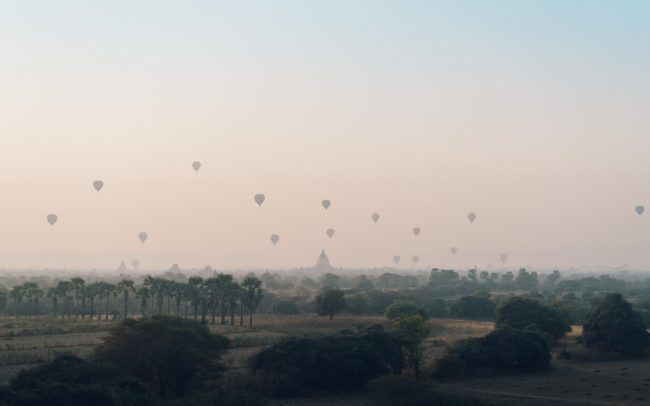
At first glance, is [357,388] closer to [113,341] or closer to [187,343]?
[187,343]

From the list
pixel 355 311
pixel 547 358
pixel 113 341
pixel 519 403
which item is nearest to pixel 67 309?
pixel 355 311

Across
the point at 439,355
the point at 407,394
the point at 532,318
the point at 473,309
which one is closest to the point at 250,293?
the point at 532,318

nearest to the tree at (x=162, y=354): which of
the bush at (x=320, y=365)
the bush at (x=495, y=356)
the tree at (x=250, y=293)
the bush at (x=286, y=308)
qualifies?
the bush at (x=320, y=365)

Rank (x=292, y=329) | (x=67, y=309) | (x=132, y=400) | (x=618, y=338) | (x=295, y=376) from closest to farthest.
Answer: (x=132, y=400) < (x=295, y=376) < (x=618, y=338) < (x=292, y=329) < (x=67, y=309)

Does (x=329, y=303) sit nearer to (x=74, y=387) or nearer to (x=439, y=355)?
(x=439, y=355)

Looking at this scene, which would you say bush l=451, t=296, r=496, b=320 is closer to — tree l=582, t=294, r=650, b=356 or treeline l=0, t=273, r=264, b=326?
treeline l=0, t=273, r=264, b=326

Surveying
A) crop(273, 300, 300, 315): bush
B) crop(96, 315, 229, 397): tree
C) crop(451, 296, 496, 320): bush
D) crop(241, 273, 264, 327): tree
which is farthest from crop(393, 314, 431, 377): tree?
crop(273, 300, 300, 315): bush
